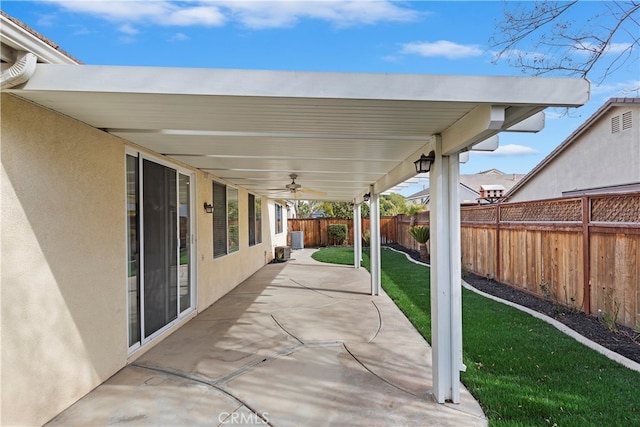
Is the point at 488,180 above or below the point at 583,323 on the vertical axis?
above

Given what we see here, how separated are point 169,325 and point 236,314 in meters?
1.47

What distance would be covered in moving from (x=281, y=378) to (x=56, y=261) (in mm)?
2533

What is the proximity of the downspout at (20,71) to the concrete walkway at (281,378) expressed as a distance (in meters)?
2.79

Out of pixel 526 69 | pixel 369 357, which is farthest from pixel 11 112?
pixel 526 69

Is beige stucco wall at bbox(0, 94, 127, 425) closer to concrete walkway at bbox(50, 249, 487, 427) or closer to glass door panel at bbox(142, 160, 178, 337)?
concrete walkway at bbox(50, 249, 487, 427)

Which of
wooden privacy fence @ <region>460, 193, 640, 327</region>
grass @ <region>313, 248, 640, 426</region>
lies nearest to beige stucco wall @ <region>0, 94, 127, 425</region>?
grass @ <region>313, 248, 640, 426</region>

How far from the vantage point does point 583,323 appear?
5.59 m

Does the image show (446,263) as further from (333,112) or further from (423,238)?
(423,238)

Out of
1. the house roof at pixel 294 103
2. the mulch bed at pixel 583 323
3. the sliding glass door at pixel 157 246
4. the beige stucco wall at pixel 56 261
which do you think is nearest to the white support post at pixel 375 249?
the mulch bed at pixel 583 323

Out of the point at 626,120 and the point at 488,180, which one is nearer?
the point at 626,120

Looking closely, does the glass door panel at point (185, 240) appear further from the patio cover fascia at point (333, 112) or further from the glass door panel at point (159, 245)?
the patio cover fascia at point (333, 112)

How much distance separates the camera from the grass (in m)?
3.21

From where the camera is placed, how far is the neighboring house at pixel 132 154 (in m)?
2.63

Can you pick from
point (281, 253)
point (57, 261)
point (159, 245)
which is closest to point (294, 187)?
point (159, 245)
